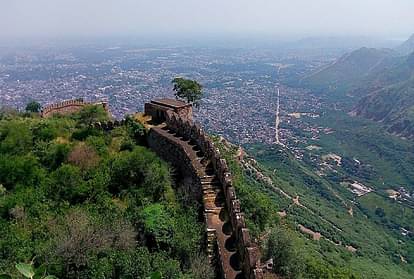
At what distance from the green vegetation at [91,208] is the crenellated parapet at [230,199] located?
1.05 m

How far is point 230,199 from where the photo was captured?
1374 cm

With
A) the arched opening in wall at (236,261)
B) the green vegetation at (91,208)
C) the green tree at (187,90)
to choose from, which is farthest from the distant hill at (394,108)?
the arched opening in wall at (236,261)

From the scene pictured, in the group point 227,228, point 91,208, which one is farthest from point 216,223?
point 91,208

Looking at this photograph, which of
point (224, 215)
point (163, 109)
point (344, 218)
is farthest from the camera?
point (344, 218)

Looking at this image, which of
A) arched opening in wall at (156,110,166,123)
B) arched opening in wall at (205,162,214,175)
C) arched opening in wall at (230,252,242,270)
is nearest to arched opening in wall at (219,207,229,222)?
arched opening in wall at (230,252,242,270)

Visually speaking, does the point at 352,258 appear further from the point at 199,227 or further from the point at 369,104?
the point at 369,104

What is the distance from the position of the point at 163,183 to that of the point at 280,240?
15.8 feet

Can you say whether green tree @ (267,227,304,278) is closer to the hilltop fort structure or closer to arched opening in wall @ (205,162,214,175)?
the hilltop fort structure

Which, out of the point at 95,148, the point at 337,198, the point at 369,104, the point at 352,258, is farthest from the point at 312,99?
the point at 95,148

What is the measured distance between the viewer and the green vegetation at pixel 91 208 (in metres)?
12.6

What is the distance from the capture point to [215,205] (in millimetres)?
14547

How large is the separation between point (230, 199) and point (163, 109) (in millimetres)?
12821

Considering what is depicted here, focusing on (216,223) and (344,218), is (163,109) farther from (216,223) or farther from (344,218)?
(344,218)

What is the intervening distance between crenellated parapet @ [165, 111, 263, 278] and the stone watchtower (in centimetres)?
175
